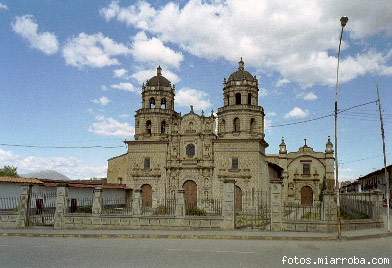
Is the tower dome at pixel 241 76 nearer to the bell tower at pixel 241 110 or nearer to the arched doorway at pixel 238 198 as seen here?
the bell tower at pixel 241 110

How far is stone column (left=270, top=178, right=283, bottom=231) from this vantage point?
19.6 metres

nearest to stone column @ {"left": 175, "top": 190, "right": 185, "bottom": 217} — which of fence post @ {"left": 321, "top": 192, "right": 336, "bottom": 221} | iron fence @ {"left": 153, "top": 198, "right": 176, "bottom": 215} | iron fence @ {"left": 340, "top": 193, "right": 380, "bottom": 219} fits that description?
iron fence @ {"left": 153, "top": 198, "right": 176, "bottom": 215}

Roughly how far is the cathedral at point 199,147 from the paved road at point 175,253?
73.7 ft

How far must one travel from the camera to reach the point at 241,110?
40312 millimetres

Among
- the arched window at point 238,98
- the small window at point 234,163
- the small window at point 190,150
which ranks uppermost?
the arched window at point 238,98

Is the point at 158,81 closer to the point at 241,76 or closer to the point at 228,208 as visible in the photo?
the point at 241,76

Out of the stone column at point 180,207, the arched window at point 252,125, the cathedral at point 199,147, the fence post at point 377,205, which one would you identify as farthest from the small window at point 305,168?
the stone column at point 180,207

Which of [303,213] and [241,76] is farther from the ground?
[241,76]

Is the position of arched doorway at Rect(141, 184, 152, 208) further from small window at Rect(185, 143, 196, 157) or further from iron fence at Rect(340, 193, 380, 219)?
iron fence at Rect(340, 193, 380, 219)

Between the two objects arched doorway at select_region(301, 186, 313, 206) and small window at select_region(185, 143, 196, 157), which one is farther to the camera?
arched doorway at select_region(301, 186, 313, 206)

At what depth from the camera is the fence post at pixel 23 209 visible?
853 inches

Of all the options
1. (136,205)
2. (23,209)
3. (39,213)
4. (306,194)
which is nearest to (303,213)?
(136,205)

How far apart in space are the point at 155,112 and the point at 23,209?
2281cm

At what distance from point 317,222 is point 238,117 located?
22.0 meters
